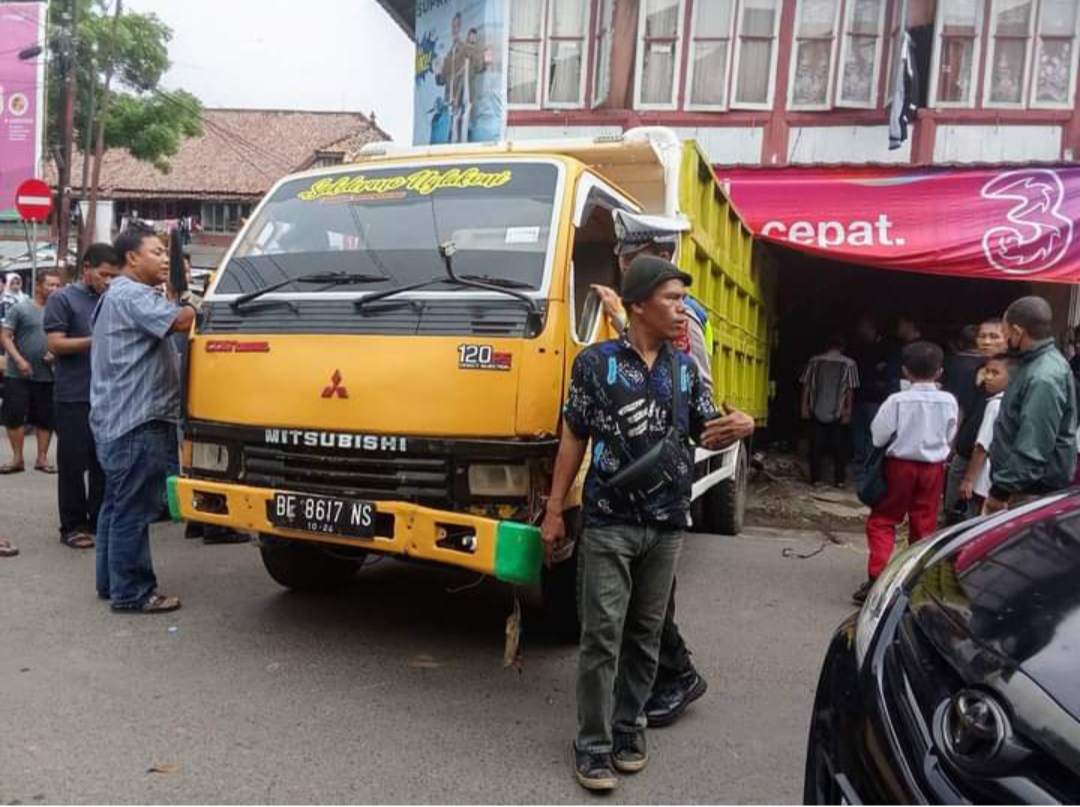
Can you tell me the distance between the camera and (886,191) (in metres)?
9.40

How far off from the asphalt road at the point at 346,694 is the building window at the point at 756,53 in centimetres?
807

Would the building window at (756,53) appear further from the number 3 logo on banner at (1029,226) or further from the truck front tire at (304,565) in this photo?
the truck front tire at (304,565)

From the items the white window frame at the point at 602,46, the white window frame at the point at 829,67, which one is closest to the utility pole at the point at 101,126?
the white window frame at the point at 602,46

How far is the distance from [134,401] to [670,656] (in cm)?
279

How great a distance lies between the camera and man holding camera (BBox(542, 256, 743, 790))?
2.78 meters

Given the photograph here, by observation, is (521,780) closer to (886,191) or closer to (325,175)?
(325,175)

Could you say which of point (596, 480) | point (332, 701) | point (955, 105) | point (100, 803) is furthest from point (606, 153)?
point (955, 105)

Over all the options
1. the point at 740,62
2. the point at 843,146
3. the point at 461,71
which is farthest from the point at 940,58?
the point at 461,71

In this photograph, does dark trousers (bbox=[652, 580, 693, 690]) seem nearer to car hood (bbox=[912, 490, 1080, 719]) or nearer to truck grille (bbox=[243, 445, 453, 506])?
truck grille (bbox=[243, 445, 453, 506])

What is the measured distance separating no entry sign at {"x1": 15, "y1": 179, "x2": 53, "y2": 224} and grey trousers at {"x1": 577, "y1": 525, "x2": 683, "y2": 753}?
1256cm

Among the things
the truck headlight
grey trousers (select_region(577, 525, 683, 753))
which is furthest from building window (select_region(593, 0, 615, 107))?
grey trousers (select_region(577, 525, 683, 753))

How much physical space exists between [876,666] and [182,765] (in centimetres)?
225

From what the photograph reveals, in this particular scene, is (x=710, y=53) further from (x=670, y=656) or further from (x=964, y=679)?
(x=964, y=679)

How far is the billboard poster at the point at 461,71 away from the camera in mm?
11844
